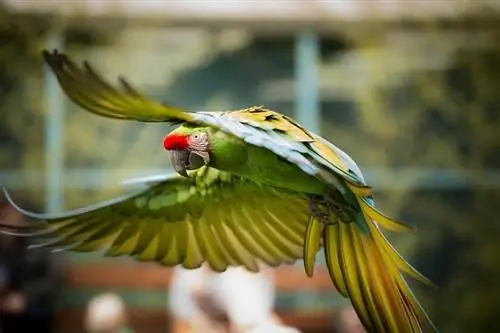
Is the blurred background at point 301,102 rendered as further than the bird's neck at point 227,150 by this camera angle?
Yes

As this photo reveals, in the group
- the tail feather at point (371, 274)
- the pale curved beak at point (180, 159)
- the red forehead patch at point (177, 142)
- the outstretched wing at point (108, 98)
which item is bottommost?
the tail feather at point (371, 274)

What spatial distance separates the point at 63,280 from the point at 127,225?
35cm

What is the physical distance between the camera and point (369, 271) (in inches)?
15.7

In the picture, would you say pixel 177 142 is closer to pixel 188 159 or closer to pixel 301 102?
pixel 188 159

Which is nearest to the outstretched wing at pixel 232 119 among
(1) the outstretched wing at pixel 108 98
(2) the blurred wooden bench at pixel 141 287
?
(1) the outstretched wing at pixel 108 98

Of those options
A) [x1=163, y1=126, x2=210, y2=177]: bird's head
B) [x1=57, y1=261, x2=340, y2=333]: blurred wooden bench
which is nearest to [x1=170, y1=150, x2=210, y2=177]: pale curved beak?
[x1=163, y1=126, x2=210, y2=177]: bird's head

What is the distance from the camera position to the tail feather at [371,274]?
40cm

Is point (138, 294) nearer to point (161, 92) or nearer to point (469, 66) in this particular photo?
point (161, 92)

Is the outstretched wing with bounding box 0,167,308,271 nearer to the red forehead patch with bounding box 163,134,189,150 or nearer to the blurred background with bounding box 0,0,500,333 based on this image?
the red forehead patch with bounding box 163,134,189,150

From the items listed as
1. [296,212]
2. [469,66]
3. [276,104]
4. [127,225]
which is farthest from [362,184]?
[469,66]

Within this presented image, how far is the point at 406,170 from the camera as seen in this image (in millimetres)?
844

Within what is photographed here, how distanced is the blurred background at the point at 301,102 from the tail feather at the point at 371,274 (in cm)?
32

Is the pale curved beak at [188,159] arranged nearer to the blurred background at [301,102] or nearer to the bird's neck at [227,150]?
the bird's neck at [227,150]

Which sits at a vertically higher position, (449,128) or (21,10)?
(21,10)
